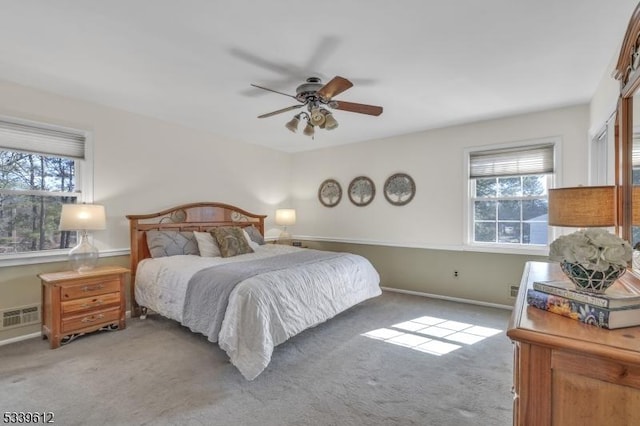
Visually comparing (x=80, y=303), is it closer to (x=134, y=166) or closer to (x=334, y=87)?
(x=134, y=166)

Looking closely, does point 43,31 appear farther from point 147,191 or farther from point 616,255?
point 616,255

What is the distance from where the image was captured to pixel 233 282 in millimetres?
2715

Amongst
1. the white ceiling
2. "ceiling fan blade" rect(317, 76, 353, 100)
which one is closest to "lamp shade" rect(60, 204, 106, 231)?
the white ceiling

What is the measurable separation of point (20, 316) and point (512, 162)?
5.77 m

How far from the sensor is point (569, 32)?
7.10ft

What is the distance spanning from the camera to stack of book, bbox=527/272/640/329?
0.93 metres

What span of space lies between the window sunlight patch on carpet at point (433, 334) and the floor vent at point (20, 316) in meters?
3.32

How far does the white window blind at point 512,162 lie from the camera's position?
3861 mm

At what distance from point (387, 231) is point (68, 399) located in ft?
13.7

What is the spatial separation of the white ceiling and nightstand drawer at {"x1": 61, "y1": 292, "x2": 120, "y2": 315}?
211cm

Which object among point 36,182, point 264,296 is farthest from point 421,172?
point 36,182

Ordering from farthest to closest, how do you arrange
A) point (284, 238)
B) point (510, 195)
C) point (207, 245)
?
point (284, 238), point (510, 195), point (207, 245)

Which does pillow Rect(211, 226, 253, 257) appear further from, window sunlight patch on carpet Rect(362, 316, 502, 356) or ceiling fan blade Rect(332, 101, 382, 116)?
ceiling fan blade Rect(332, 101, 382, 116)

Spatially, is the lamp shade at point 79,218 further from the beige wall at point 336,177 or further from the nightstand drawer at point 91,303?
the nightstand drawer at point 91,303
